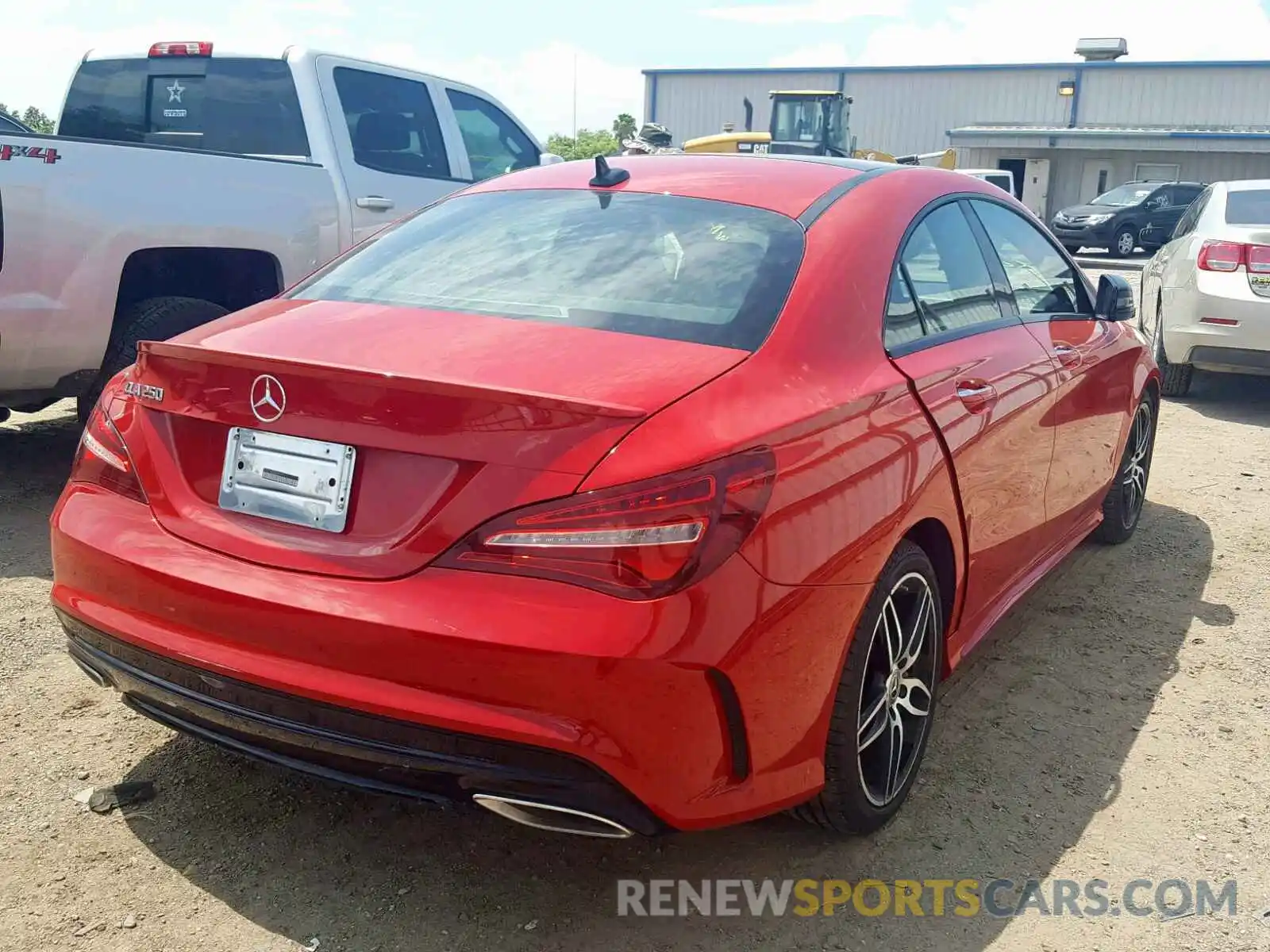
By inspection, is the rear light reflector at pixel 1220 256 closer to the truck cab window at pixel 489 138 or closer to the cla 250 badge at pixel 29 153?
the truck cab window at pixel 489 138

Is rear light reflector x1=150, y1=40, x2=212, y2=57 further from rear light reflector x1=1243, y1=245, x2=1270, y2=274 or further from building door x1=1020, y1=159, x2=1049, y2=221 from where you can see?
building door x1=1020, y1=159, x2=1049, y2=221

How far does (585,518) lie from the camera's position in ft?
6.94

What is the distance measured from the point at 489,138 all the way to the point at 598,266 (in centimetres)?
485

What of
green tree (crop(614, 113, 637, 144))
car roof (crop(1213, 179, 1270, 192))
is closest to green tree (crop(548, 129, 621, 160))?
green tree (crop(614, 113, 637, 144))

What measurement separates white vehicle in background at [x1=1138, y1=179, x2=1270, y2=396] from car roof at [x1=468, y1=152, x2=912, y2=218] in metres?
5.22

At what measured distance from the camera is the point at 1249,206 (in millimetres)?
8312

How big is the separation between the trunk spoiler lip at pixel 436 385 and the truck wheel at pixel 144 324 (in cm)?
274

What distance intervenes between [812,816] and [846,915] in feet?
0.75

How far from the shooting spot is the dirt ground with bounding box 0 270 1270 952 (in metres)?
2.50

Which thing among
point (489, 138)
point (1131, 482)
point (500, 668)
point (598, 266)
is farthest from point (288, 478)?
point (489, 138)

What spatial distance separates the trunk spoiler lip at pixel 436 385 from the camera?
219 cm

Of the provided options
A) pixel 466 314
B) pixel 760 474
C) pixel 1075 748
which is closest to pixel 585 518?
pixel 760 474

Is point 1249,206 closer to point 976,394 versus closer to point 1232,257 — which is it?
point 1232,257

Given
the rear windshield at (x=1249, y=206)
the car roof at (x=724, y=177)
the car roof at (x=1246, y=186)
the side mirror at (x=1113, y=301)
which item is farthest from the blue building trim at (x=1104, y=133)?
the car roof at (x=724, y=177)
